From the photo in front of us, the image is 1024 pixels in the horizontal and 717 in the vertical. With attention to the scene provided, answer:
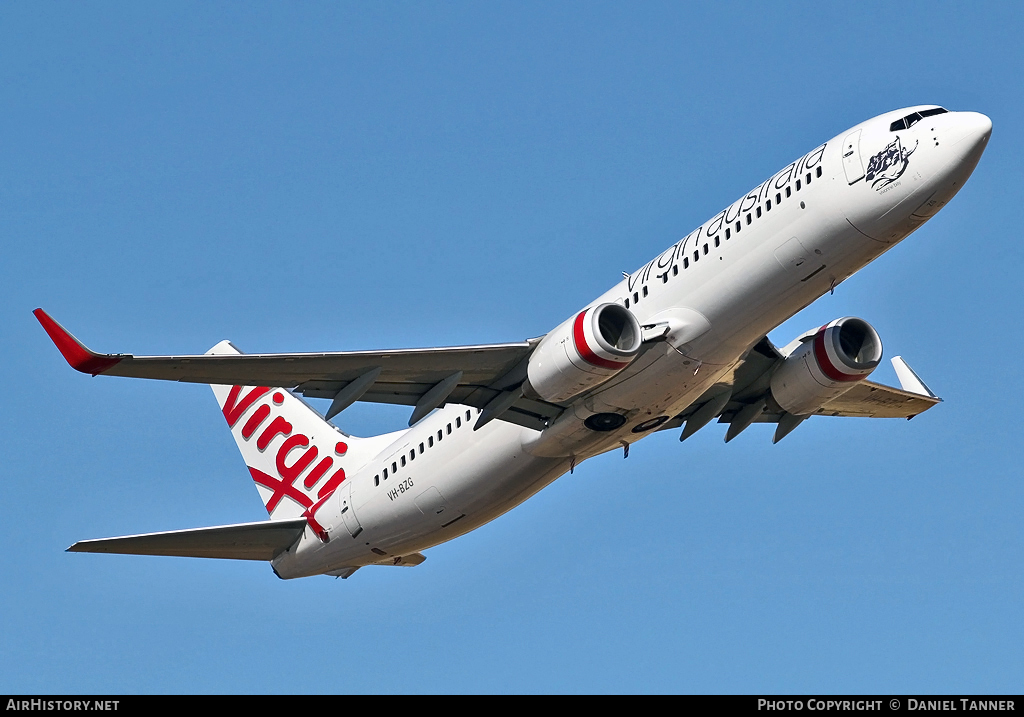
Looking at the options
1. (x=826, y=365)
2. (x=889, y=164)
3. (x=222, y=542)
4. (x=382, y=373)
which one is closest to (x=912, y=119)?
(x=889, y=164)

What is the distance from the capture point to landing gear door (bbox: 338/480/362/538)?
124 ft

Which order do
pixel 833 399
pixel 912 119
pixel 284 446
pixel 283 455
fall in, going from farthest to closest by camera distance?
pixel 284 446 < pixel 283 455 < pixel 833 399 < pixel 912 119

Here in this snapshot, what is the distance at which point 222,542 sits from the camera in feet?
125

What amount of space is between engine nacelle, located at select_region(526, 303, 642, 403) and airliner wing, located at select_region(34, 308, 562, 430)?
5.34 ft

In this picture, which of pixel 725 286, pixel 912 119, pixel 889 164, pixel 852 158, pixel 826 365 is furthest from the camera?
pixel 826 365

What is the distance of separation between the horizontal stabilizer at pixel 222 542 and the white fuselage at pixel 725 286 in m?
4.17

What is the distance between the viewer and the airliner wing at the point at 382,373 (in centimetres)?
2998

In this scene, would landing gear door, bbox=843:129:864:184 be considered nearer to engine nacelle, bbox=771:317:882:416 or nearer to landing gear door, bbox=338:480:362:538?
engine nacelle, bbox=771:317:882:416

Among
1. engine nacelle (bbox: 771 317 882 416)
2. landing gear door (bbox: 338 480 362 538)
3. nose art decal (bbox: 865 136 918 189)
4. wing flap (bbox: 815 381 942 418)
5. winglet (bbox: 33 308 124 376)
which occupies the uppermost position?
wing flap (bbox: 815 381 942 418)

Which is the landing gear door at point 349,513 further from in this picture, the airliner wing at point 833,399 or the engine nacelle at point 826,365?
the engine nacelle at point 826,365

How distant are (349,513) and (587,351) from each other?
10.6 m

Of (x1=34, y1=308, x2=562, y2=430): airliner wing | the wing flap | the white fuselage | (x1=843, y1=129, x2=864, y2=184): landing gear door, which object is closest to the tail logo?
the white fuselage

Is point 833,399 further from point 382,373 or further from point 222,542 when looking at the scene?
point 222,542
